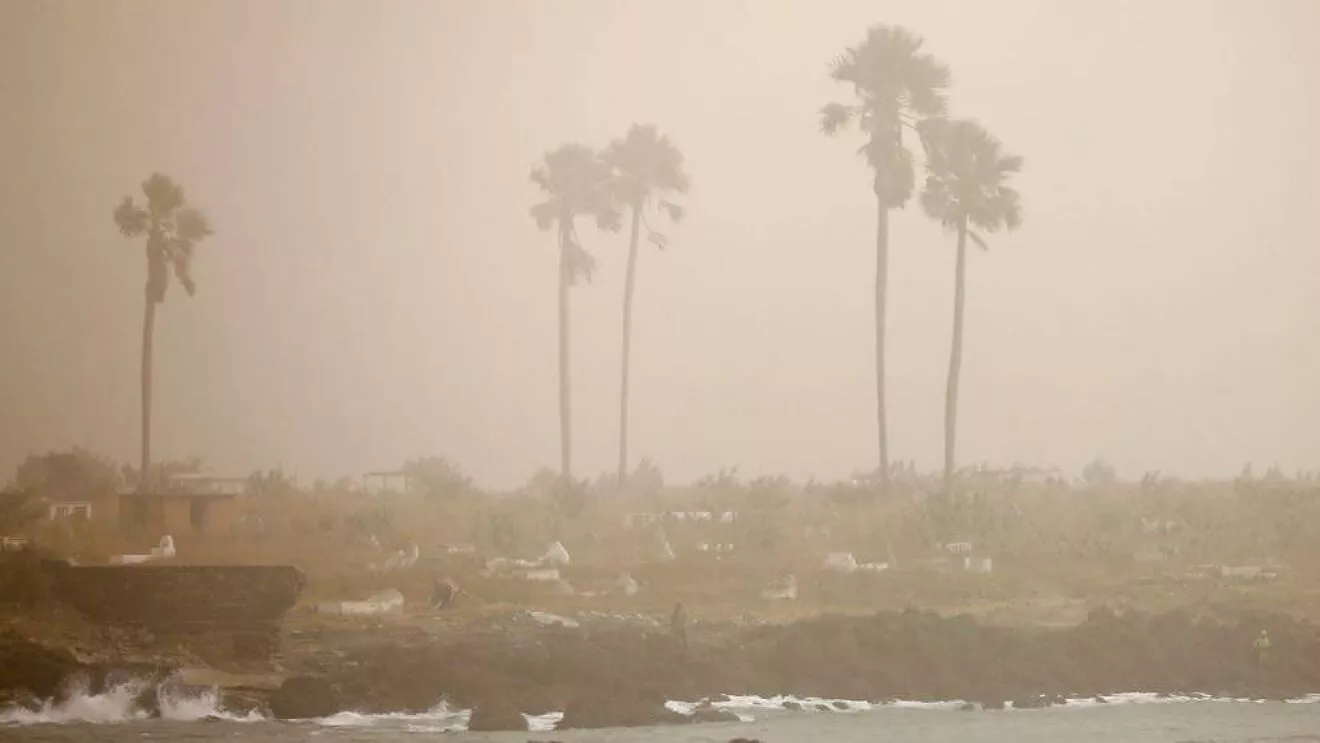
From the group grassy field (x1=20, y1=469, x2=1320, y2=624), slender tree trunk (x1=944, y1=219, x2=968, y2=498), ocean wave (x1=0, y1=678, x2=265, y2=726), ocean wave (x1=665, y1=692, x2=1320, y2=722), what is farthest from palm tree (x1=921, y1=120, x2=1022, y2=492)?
ocean wave (x1=0, y1=678, x2=265, y2=726)

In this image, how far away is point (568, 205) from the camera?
32.8 feet

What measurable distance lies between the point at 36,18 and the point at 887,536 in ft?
21.4

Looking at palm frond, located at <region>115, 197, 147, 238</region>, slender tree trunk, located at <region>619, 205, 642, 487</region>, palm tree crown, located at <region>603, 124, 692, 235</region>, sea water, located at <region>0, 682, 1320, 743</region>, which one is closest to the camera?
sea water, located at <region>0, 682, 1320, 743</region>

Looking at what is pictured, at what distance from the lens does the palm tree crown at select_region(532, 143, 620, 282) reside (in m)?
9.99

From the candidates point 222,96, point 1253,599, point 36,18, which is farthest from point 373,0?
point 1253,599

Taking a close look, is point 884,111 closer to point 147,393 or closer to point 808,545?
point 808,545

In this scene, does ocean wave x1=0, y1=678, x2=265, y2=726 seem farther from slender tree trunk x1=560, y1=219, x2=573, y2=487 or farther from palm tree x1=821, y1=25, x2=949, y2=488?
palm tree x1=821, y1=25, x2=949, y2=488

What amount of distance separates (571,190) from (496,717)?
344 centimetres

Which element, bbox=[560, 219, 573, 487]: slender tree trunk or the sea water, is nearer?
the sea water

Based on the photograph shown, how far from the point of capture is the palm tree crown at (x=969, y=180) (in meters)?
10.2

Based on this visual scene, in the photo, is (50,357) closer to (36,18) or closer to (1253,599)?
(36,18)

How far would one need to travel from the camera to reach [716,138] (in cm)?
1022

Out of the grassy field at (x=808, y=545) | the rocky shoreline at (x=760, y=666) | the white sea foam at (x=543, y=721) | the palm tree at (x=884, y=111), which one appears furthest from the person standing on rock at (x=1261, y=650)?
the white sea foam at (x=543, y=721)

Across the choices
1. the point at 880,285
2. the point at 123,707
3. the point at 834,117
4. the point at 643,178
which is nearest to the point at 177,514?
the point at 123,707
